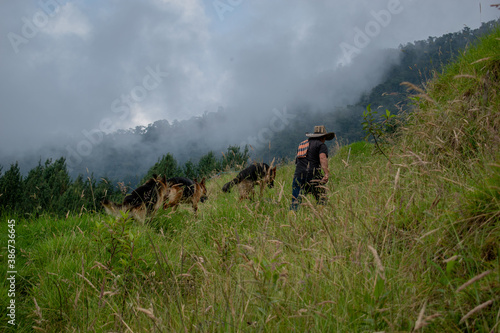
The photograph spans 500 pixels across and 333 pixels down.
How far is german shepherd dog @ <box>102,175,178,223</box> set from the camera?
5.19m

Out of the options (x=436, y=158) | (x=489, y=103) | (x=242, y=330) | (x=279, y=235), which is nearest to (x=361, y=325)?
(x=242, y=330)

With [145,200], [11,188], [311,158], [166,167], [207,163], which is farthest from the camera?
[207,163]

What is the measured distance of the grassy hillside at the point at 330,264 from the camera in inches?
60.3

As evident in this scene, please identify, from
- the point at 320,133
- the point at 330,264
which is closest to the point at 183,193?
the point at 320,133

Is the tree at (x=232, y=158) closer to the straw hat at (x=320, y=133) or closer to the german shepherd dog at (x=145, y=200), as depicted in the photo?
the straw hat at (x=320, y=133)

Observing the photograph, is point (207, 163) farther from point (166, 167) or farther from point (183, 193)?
point (183, 193)

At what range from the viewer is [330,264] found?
224 centimetres

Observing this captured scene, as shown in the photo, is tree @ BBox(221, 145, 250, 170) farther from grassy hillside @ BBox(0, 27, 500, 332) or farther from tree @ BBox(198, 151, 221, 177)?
grassy hillside @ BBox(0, 27, 500, 332)

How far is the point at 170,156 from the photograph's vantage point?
15344mm

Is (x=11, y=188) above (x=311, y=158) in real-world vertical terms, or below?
above

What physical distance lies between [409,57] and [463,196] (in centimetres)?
12736

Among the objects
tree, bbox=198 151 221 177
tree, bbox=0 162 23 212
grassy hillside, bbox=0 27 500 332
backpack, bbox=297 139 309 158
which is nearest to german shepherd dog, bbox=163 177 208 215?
grassy hillside, bbox=0 27 500 332

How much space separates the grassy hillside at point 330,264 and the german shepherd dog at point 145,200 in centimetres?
27

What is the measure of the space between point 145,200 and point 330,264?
163 inches
